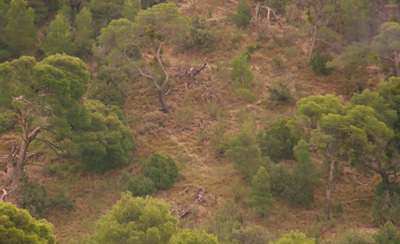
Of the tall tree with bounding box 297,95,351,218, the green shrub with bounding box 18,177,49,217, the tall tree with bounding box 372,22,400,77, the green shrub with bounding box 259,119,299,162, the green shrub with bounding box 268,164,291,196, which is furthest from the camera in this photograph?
the tall tree with bounding box 372,22,400,77

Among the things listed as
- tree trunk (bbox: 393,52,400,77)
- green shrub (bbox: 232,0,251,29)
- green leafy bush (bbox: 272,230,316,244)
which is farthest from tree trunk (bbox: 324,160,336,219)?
green shrub (bbox: 232,0,251,29)

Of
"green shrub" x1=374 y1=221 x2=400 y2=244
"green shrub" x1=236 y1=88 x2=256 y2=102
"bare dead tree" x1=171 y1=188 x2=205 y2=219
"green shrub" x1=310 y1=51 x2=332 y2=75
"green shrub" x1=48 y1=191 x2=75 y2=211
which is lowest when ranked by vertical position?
"green shrub" x1=48 y1=191 x2=75 y2=211

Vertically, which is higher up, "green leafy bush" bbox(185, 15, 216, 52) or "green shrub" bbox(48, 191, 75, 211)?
"green leafy bush" bbox(185, 15, 216, 52)

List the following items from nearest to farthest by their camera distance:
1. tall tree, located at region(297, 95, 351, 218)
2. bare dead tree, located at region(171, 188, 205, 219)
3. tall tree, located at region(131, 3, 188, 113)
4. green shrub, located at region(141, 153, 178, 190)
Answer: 1. tall tree, located at region(297, 95, 351, 218)
2. bare dead tree, located at region(171, 188, 205, 219)
3. green shrub, located at region(141, 153, 178, 190)
4. tall tree, located at region(131, 3, 188, 113)

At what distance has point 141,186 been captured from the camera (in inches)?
885

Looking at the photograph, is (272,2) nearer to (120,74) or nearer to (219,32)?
(219,32)

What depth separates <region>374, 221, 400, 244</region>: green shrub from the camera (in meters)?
18.7

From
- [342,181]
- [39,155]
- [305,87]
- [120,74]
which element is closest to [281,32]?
[305,87]

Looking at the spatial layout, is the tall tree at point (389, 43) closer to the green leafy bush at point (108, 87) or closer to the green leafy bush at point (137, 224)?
the green leafy bush at point (108, 87)

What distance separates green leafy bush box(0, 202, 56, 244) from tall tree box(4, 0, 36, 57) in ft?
55.4

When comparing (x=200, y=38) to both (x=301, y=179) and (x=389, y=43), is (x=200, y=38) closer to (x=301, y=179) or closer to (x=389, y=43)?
(x=389, y=43)

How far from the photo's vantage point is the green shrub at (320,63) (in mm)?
28781

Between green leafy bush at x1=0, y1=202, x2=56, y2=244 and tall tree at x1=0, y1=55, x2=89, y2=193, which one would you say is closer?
green leafy bush at x1=0, y1=202, x2=56, y2=244

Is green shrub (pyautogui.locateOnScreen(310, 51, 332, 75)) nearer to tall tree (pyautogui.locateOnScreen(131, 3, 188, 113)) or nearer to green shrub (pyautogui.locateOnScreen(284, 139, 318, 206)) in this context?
tall tree (pyautogui.locateOnScreen(131, 3, 188, 113))
